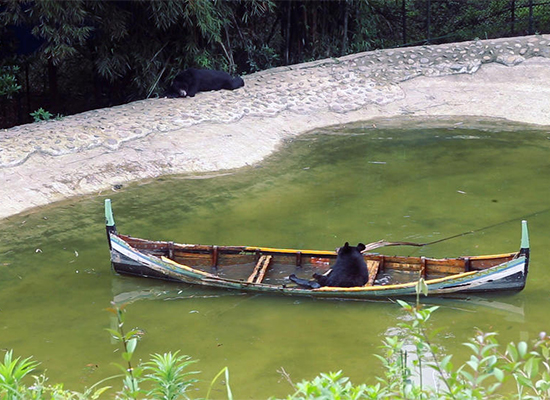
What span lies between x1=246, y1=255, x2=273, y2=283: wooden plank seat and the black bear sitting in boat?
359mm

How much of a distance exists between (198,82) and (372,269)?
7.05 meters

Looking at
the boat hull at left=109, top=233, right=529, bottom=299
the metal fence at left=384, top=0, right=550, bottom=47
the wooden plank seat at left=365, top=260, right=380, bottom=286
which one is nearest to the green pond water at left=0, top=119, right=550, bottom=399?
the boat hull at left=109, top=233, right=529, bottom=299

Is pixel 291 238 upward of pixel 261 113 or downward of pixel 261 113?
downward

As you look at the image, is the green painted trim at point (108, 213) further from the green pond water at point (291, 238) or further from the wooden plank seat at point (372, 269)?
the wooden plank seat at point (372, 269)

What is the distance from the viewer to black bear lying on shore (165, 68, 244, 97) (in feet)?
44.2

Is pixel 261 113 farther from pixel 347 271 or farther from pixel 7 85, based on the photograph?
pixel 347 271

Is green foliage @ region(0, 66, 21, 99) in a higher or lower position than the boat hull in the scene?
higher

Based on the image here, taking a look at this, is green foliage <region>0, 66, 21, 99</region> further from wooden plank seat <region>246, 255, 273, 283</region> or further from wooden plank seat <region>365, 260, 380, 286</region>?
wooden plank seat <region>365, 260, 380, 286</region>

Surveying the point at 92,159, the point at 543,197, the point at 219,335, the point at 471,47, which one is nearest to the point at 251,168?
the point at 92,159

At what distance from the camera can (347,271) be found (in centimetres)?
716

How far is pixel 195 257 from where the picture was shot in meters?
7.99

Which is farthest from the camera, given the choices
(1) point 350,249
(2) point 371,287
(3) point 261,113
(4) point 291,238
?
(3) point 261,113

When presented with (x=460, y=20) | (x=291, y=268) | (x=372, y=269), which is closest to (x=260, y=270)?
(x=291, y=268)

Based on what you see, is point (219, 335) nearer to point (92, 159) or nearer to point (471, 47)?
point (92, 159)
